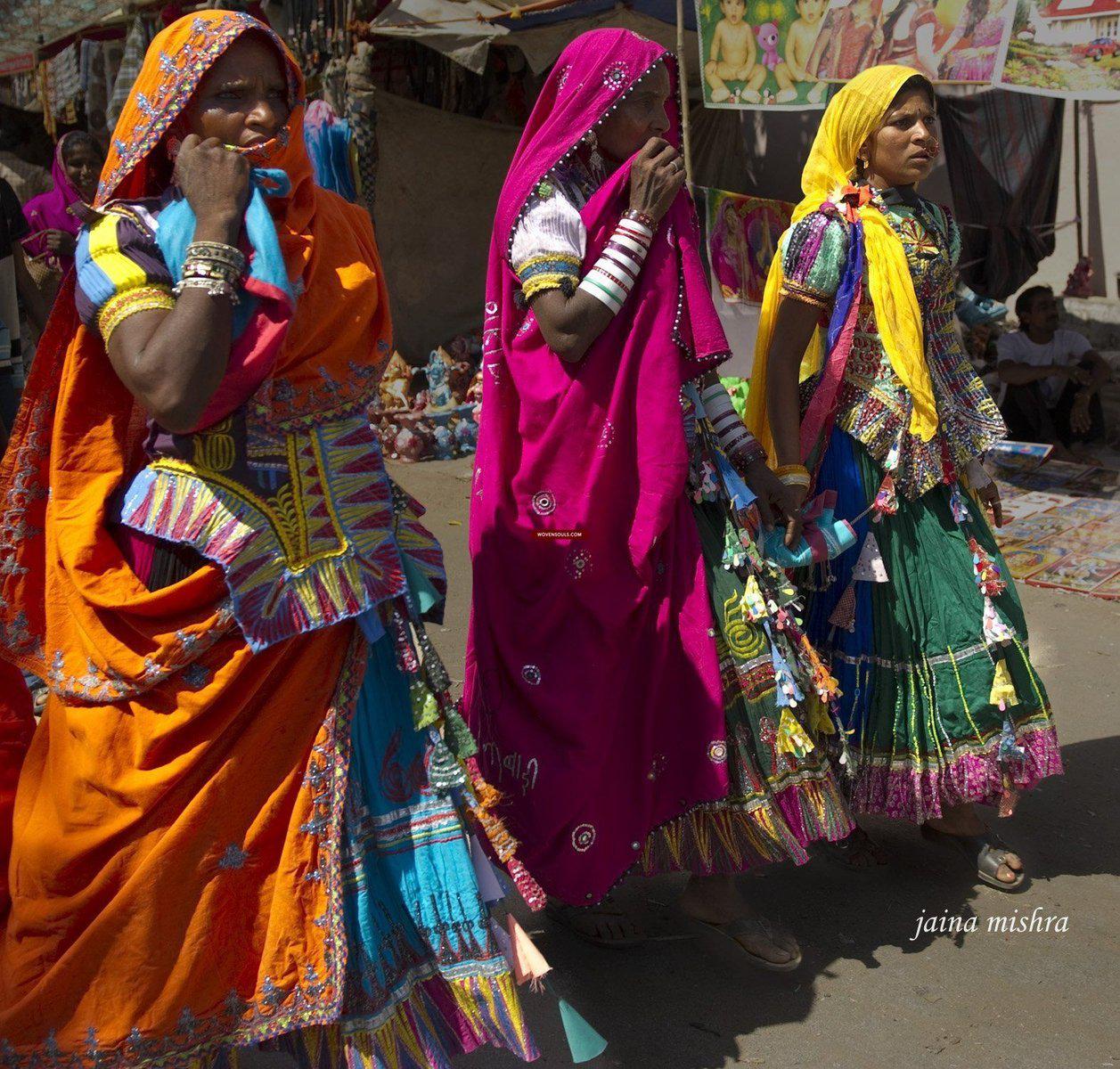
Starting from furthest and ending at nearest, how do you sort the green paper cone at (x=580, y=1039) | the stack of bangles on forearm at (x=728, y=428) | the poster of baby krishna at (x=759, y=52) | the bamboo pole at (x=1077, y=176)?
the bamboo pole at (x=1077, y=176), the poster of baby krishna at (x=759, y=52), the stack of bangles on forearm at (x=728, y=428), the green paper cone at (x=580, y=1039)

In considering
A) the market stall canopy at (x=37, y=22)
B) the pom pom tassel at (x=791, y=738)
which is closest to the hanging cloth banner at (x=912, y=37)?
the pom pom tassel at (x=791, y=738)

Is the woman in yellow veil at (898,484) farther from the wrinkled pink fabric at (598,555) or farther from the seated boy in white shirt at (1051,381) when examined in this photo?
the seated boy in white shirt at (1051,381)

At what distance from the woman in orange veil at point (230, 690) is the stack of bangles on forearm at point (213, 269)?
3cm

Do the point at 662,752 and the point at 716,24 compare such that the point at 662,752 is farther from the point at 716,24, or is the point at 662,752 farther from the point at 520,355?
the point at 716,24

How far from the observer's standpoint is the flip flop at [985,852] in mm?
3258

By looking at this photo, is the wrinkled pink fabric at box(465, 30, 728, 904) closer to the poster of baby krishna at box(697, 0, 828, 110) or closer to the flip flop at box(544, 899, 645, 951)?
the flip flop at box(544, 899, 645, 951)

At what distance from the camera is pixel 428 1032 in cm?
219

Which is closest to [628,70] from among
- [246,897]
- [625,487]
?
[625,487]

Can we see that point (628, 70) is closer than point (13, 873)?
No

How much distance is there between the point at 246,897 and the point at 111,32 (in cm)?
1098

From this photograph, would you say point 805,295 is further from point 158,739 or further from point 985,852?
point 158,739

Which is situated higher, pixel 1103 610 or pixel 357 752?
pixel 357 752

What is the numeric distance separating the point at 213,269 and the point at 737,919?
1.94 meters

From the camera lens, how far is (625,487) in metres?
2.84
